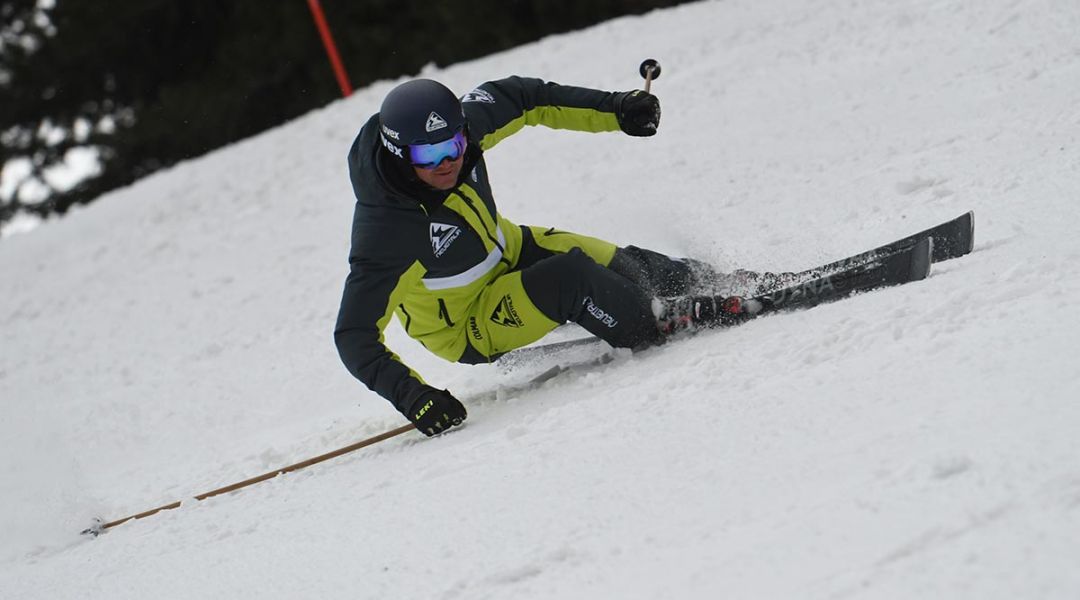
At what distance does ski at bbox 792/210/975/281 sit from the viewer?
378cm

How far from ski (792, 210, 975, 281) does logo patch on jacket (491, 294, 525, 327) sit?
3.57 feet

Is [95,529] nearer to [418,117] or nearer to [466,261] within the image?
[466,261]

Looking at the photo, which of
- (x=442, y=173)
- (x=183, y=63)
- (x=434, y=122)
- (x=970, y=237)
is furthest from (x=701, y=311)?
(x=183, y=63)

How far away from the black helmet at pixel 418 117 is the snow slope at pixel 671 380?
0.99 metres

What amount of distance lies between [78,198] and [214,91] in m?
3.42

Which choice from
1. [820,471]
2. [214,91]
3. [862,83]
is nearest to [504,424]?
[820,471]

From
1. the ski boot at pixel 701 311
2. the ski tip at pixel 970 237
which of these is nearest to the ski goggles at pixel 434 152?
the ski boot at pixel 701 311

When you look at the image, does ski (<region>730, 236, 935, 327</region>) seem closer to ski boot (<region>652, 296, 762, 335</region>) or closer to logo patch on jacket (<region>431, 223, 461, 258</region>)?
ski boot (<region>652, 296, 762, 335</region>)

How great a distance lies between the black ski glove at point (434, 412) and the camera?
3896 mm

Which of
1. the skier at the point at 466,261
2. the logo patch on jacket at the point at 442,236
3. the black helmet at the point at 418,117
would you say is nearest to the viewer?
the black helmet at the point at 418,117

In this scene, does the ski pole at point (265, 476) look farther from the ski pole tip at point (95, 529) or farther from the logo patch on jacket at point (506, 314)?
the logo patch on jacket at point (506, 314)

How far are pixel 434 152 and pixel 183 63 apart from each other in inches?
631

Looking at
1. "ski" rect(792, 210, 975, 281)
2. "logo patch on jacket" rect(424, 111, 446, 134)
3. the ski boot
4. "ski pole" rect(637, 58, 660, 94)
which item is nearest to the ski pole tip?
"logo patch on jacket" rect(424, 111, 446, 134)

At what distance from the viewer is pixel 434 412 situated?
3.90 m
